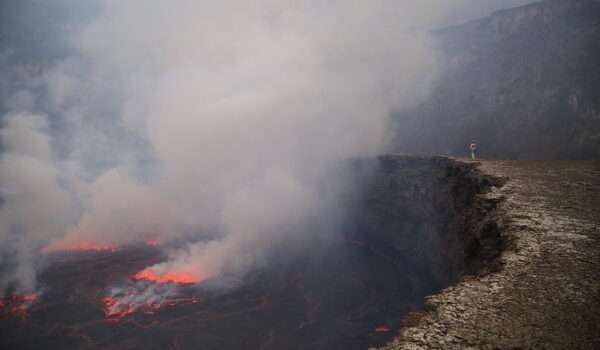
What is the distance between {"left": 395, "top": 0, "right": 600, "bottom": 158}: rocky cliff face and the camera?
1547 inches

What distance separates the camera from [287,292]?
34.2 meters

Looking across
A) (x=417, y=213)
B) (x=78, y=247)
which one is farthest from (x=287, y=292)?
(x=78, y=247)

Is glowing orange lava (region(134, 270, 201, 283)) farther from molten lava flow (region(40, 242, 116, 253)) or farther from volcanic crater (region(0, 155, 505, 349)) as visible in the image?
molten lava flow (region(40, 242, 116, 253))

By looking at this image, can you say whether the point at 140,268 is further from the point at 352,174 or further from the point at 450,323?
the point at 450,323

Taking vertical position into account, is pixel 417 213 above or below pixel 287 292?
above

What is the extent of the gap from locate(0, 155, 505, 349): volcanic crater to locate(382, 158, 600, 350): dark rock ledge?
11163mm

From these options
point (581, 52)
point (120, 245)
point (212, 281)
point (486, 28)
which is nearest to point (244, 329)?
point (212, 281)

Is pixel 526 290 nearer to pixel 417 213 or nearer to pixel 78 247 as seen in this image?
pixel 417 213

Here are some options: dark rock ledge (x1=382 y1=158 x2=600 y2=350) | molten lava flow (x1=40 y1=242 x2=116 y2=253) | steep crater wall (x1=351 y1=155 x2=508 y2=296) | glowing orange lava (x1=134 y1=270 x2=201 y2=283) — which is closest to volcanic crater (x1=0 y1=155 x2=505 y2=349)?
steep crater wall (x1=351 y1=155 x2=508 y2=296)

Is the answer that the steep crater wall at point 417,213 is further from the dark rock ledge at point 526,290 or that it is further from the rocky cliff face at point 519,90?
the rocky cliff face at point 519,90

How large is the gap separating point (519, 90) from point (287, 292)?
2021 inches

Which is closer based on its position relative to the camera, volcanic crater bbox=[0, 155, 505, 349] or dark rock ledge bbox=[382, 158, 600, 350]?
dark rock ledge bbox=[382, 158, 600, 350]

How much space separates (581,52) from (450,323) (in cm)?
6150

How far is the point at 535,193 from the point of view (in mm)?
7953
